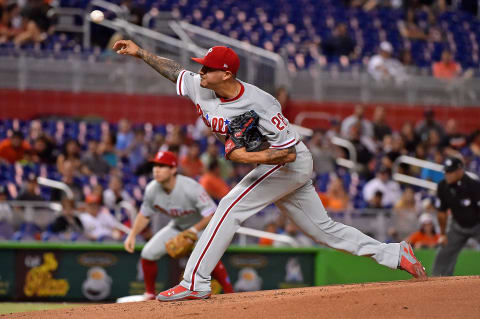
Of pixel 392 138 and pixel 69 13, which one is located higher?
pixel 69 13

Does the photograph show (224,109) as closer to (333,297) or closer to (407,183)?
(333,297)

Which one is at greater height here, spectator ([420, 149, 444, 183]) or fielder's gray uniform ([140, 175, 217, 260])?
fielder's gray uniform ([140, 175, 217, 260])

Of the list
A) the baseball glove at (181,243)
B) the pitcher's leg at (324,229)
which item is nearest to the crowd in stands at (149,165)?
the baseball glove at (181,243)

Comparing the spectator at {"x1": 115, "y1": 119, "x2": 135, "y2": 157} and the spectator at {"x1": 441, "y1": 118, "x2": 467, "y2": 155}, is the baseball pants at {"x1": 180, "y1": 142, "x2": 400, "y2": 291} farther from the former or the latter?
the spectator at {"x1": 441, "y1": 118, "x2": 467, "y2": 155}

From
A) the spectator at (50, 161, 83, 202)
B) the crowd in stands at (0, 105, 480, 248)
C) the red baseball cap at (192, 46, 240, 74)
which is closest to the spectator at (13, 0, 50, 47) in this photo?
the crowd in stands at (0, 105, 480, 248)

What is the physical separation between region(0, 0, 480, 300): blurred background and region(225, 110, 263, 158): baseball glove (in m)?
5.39

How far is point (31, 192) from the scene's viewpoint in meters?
13.3

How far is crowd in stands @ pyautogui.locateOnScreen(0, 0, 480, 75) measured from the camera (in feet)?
58.8

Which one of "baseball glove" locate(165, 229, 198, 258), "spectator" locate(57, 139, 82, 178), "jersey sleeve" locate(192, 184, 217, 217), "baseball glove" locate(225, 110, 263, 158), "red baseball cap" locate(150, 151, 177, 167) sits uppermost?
"baseball glove" locate(225, 110, 263, 158)

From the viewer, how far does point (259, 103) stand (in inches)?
262

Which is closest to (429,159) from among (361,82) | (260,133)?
(361,82)

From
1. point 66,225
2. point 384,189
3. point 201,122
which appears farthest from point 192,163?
point 384,189

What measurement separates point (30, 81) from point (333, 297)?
1232 cm

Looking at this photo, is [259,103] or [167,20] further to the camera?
[167,20]
